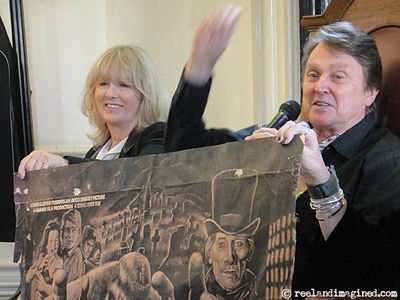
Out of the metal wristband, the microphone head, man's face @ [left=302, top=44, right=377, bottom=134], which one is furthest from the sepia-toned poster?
man's face @ [left=302, top=44, right=377, bottom=134]

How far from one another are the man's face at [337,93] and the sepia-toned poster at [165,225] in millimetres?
344

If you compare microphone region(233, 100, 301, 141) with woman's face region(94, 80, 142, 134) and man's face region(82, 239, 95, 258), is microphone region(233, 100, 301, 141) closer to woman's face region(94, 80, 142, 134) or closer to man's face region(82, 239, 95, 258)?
man's face region(82, 239, 95, 258)

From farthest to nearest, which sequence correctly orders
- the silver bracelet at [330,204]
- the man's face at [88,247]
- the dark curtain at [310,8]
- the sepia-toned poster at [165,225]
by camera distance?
the dark curtain at [310,8]
the man's face at [88,247]
the silver bracelet at [330,204]
the sepia-toned poster at [165,225]

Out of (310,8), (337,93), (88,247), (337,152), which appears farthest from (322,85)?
(310,8)

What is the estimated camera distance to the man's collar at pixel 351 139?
1.14 m

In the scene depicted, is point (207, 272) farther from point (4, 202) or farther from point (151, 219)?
point (4, 202)

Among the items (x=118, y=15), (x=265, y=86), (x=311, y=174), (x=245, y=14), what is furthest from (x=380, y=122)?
(x=118, y=15)

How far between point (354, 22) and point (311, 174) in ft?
1.98

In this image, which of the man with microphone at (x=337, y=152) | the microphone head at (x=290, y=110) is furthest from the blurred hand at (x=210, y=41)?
the microphone head at (x=290, y=110)

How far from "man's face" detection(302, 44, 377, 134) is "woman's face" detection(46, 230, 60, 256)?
1.82 ft

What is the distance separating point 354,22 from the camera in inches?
53.6

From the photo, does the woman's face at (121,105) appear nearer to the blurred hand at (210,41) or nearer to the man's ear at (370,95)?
the blurred hand at (210,41)

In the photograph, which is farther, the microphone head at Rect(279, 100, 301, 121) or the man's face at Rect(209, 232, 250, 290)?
the microphone head at Rect(279, 100, 301, 121)

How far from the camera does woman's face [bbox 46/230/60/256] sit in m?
1.08
